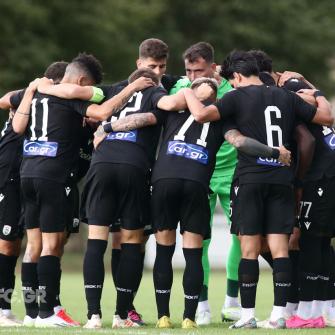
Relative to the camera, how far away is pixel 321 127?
1205cm

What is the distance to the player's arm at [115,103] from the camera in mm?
11508

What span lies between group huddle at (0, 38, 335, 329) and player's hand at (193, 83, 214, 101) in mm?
13

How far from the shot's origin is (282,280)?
11.2 meters

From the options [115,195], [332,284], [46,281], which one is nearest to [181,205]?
[115,195]

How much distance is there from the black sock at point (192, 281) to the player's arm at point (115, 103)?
59.1 inches

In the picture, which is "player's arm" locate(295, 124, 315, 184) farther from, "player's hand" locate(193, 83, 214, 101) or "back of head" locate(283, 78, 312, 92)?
"player's hand" locate(193, 83, 214, 101)

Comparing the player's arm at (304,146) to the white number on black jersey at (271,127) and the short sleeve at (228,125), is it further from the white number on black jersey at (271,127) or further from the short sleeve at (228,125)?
the short sleeve at (228,125)

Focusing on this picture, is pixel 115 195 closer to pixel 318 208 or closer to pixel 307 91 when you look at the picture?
pixel 318 208

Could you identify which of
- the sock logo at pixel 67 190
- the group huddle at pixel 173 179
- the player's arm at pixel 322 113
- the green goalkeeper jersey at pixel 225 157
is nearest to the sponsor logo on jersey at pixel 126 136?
the group huddle at pixel 173 179

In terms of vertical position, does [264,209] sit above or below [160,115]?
below

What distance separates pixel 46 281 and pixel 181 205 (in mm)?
1514

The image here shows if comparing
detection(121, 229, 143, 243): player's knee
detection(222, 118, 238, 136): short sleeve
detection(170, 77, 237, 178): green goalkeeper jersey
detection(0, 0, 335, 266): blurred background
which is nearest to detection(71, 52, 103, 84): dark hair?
detection(222, 118, 238, 136): short sleeve

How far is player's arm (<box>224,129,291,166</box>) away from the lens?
36.6 feet

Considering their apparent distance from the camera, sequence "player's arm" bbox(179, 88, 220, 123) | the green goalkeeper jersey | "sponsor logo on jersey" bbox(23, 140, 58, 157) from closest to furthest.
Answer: "player's arm" bbox(179, 88, 220, 123), "sponsor logo on jersey" bbox(23, 140, 58, 157), the green goalkeeper jersey
